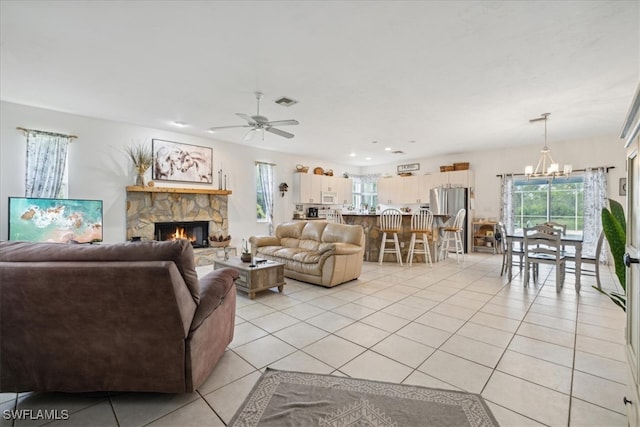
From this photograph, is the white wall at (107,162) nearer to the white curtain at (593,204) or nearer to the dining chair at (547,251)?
the dining chair at (547,251)

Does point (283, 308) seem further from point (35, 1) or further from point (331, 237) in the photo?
point (35, 1)

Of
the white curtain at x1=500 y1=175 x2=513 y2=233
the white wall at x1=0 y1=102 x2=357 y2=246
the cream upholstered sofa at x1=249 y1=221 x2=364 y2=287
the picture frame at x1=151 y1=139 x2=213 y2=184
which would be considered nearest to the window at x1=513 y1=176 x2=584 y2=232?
the white curtain at x1=500 y1=175 x2=513 y2=233

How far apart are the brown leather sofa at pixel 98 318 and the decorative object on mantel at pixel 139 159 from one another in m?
4.12

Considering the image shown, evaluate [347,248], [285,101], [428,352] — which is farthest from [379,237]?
[428,352]

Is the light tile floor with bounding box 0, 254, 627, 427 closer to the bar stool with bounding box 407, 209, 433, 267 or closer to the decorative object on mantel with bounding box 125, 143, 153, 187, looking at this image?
the bar stool with bounding box 407, 209, 433, 267

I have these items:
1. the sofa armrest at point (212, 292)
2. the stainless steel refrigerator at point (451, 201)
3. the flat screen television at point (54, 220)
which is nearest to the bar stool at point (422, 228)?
the stainless steel refrigerator at point (451, 201)

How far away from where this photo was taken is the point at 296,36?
2598 millimetres

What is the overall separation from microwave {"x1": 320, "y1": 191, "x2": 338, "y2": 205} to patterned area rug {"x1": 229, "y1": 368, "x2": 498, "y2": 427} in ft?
22.7

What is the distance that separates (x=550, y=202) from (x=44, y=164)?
32.7 feet

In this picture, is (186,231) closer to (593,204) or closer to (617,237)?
(617,237)

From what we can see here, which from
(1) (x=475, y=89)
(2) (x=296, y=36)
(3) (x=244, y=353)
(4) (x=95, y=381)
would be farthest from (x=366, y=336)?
(1) (x=475, y=89)

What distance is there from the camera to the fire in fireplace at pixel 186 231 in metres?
5.70

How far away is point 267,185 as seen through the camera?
747cm

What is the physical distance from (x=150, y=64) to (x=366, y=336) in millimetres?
3597
